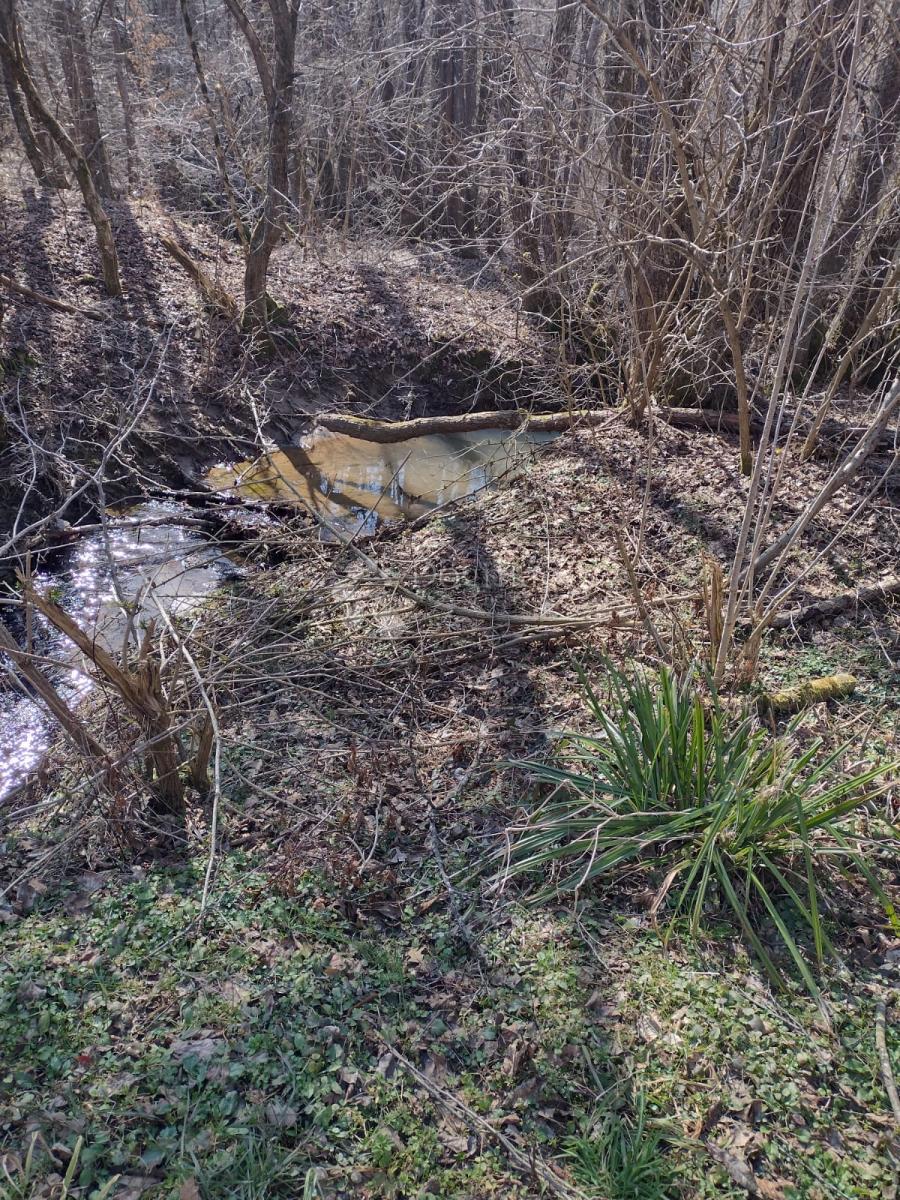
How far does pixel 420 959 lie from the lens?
340 cm

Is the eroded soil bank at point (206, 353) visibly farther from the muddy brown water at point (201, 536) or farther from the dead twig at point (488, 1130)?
the dead twig at point (488, 1130)

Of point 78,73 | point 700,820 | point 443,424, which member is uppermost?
point 78,73

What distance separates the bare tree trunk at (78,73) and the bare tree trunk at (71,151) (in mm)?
2241

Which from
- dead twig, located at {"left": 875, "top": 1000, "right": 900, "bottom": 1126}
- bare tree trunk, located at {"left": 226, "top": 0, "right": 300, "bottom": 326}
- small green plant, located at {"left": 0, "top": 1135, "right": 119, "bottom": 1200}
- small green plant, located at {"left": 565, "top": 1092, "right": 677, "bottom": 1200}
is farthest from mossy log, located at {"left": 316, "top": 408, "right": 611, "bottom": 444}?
small green plant, located at {"left": 0, "top": 1135, "right": 119, "bottom": 1200}

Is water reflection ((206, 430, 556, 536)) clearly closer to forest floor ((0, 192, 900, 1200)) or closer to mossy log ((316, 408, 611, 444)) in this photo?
mossy log ((316, 408, 611, 444))

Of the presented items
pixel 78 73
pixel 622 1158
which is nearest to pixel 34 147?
pixel 78 73

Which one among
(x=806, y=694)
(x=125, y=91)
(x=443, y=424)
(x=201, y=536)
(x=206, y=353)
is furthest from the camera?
(x=125, y=91)

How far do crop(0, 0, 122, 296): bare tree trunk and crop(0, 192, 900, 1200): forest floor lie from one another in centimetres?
672

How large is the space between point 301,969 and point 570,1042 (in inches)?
43.8

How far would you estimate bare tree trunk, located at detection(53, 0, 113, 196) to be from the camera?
12633mm

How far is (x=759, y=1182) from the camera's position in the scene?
2.50m

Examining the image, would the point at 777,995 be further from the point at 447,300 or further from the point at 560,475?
the point at 447,300

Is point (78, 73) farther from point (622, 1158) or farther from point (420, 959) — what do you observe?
point (622, 1158)

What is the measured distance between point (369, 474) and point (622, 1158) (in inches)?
337
